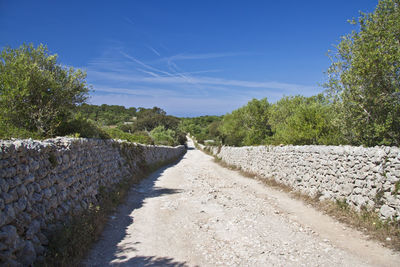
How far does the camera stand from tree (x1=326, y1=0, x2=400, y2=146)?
9195 millimetres

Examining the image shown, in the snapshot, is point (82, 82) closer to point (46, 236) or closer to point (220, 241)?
point (46, 236)

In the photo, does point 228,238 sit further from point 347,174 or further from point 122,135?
point 122,135

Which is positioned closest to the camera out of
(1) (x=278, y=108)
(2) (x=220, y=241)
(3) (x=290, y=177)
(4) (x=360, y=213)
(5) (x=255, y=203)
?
(2) (x=220, y=241)

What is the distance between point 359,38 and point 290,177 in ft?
20.6

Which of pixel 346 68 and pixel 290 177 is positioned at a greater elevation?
pixel 346 68

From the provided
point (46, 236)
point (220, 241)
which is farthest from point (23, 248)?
point (220, 241)

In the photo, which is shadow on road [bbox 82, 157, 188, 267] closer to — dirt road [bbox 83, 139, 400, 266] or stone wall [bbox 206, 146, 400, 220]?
dirt road [bbox 83, 139, 400, 266]

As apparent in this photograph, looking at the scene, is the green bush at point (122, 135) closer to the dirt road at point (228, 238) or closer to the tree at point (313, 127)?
the dirt road at point (228, 238)

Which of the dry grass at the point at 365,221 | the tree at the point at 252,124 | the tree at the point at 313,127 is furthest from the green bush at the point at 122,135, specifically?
the tree at the point at 252,124

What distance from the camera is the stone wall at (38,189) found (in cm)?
393

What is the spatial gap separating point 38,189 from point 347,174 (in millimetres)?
8035

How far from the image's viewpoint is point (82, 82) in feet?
36.1

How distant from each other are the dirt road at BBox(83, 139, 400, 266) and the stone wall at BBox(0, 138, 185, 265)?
40.5 inches

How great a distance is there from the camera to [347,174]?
810cm
